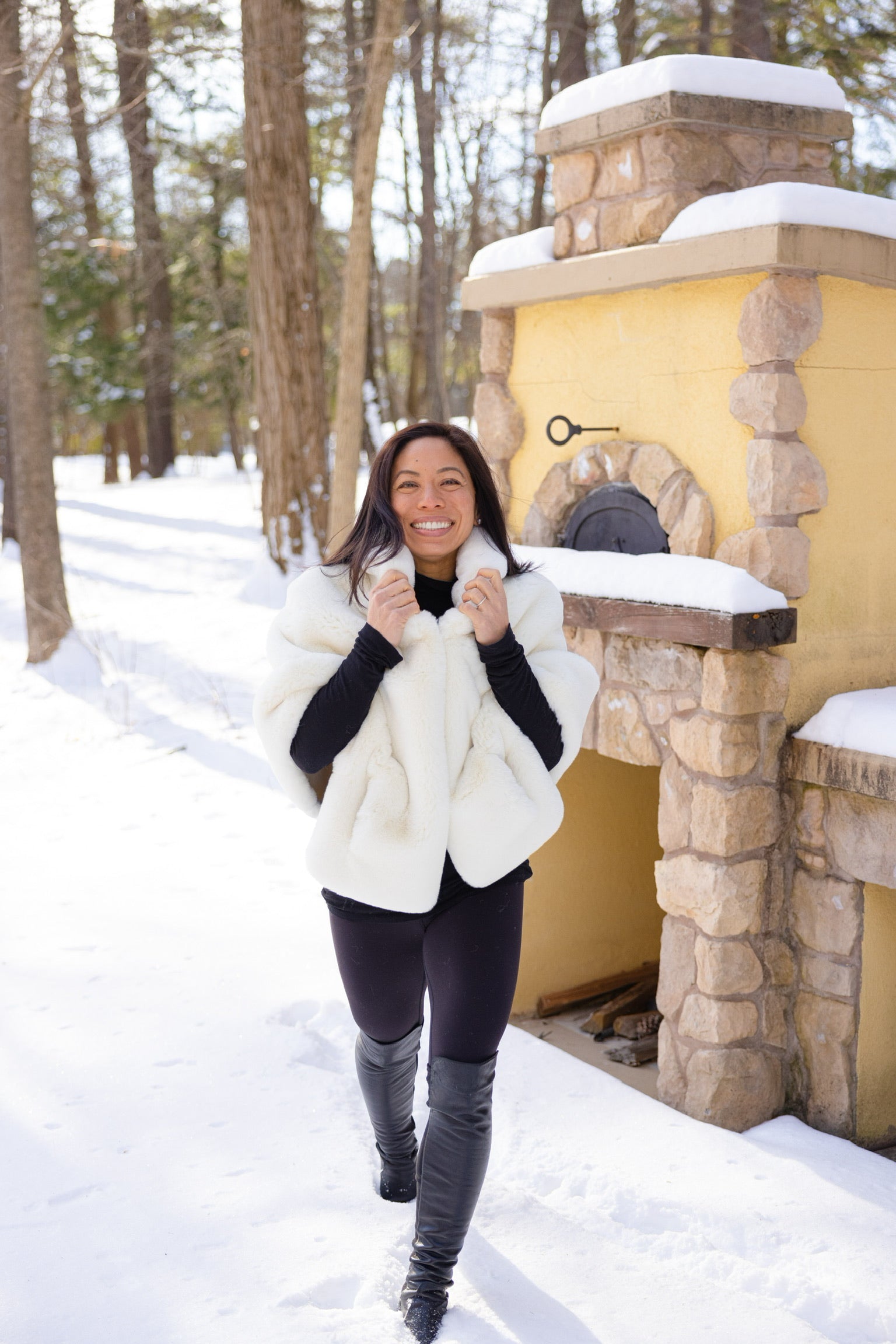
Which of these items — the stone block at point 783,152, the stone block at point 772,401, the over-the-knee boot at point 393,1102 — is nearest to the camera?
the over-the-knee boot at point 393,1102

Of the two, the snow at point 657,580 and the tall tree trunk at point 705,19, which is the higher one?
the tall tree trunk at point 705,19

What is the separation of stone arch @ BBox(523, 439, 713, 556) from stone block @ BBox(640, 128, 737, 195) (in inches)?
30.6

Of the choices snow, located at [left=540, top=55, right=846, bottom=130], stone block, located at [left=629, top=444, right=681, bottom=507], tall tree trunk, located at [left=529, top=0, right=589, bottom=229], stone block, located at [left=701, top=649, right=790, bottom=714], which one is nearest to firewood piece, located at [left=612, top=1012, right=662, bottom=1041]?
stone block, located at [left=701, top=649, right=790, bottom=714]

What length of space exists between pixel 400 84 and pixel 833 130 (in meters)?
11.3

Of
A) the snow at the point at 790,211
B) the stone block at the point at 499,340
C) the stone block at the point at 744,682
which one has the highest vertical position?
the snow at the point at 790,211

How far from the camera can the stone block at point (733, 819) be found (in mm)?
3297

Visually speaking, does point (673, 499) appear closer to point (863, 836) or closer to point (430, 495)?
point (863, 836)

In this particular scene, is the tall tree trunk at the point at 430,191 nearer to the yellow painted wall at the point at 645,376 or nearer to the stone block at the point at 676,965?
the yellow painted wall at the point at 645,376

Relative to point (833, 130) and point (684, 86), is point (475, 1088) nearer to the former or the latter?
point (684, 86)

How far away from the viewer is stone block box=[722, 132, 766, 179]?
3531 millimetres

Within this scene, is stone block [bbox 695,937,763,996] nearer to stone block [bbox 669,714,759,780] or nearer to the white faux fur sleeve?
stone block [bbox 669,714,759,780]

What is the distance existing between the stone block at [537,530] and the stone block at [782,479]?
2.95ft

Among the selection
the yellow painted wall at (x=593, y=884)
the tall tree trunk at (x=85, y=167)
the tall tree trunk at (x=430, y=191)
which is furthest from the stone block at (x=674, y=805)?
the tall tree trunk at (x=430, y=191)

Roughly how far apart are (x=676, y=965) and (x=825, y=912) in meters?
0.47
